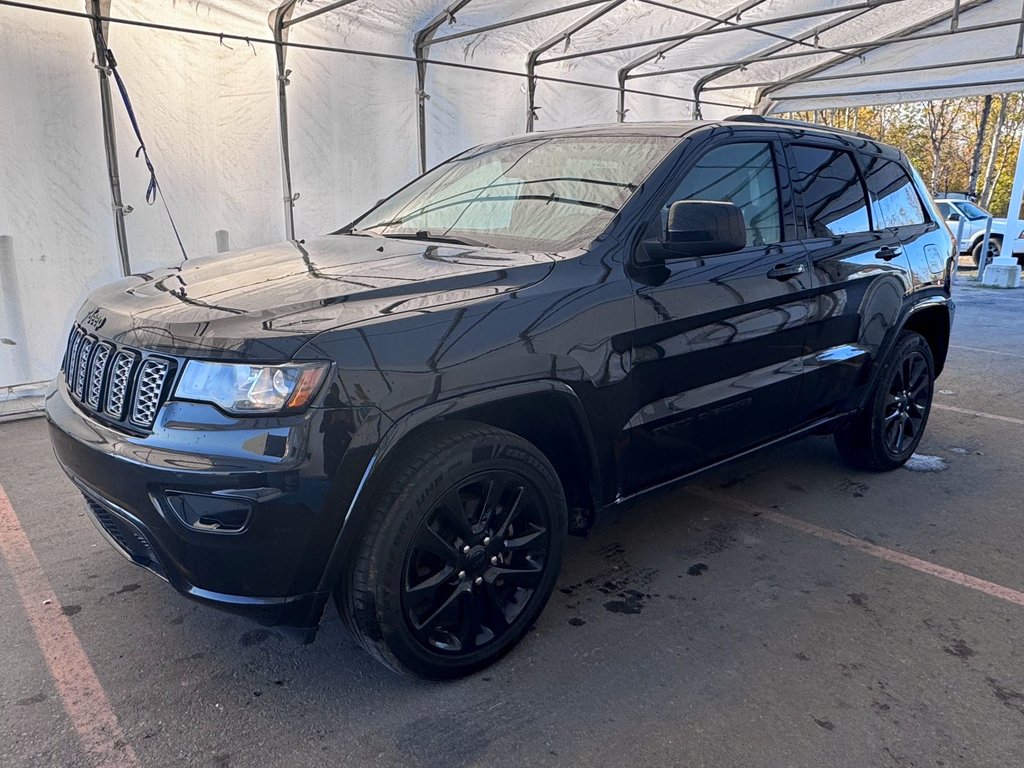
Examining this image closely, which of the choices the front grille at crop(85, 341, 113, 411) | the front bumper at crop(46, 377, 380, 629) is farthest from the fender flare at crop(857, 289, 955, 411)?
the front grille at crop(85, 341, 113, 411)

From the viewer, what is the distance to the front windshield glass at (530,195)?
2.91m

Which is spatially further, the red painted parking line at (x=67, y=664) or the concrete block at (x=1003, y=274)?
the concrete block at (x=1003, y=274)

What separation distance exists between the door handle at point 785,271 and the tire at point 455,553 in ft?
4.65

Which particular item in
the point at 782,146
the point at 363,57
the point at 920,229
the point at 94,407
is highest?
the point at 363,57

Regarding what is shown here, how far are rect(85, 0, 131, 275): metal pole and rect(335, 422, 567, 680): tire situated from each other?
Result: 16.3 ft

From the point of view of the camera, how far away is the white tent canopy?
5707 millimetres

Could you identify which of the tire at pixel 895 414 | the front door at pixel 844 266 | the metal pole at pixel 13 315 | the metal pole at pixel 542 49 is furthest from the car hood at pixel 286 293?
the metal pole at pixel 542 49

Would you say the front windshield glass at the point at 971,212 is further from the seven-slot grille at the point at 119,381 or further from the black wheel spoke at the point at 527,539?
the seven-slot grille at the point at 119,381

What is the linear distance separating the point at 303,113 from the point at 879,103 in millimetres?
9887

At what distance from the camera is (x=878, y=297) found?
3930 millimetres

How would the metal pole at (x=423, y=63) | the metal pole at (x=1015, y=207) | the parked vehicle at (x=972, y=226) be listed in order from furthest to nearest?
1. the parked vehicle at (x=972, y=226)
2. the metal pole at (x=1015, y=207)
3. the metal pole at (x=423, y=63)

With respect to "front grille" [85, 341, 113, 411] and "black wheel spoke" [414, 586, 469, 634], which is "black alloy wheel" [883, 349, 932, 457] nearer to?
"black wheel spoke" [414, 586, 469, 634]

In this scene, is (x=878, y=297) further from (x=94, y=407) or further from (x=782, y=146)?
(x=94, y=407)

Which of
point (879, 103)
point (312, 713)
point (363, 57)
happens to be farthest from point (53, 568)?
point (879, 103)
